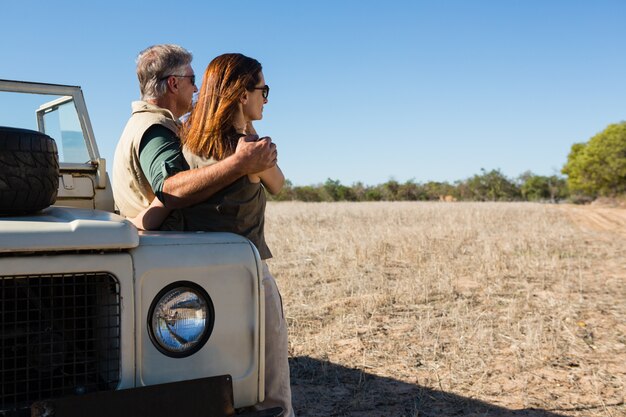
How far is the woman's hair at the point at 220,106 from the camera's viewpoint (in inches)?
104

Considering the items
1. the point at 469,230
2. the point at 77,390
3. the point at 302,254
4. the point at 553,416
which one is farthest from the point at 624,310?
the point at 469,230

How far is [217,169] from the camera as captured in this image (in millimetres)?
2451

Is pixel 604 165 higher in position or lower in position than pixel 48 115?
higher

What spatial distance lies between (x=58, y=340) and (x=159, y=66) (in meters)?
1.41

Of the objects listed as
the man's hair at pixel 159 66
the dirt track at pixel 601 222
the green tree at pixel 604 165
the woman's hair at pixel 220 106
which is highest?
the green tree at pixel 604 165


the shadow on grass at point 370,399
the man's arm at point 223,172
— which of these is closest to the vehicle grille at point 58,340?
the man's arm at point 223,172

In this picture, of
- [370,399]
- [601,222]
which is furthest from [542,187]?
[370,399]

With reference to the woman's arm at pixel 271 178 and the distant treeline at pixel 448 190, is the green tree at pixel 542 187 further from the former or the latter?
the woman's arm at pixel 271 178

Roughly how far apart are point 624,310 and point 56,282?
18.5 ft

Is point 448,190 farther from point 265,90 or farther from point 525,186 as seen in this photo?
point 265,90

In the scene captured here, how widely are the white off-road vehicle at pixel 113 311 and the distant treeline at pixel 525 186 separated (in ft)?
135

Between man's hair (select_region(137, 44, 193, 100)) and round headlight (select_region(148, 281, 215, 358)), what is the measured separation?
123 centimetres

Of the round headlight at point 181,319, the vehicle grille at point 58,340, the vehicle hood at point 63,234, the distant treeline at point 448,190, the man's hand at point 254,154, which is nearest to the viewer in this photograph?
the vehicle hood at point 63,234

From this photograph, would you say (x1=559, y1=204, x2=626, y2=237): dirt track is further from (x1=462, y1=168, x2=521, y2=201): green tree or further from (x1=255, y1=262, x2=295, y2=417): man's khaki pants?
(x1=462, y1=168, x2=521, y2=201): green tree
